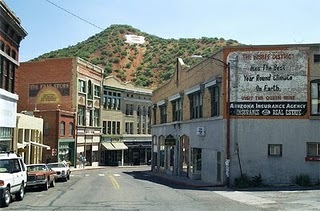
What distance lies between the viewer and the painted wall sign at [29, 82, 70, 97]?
212 ft

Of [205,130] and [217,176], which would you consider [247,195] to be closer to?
[217,176]

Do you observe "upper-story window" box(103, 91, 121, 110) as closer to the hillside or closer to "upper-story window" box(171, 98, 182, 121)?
"upper-story window" box(171, 98, 182, 121)

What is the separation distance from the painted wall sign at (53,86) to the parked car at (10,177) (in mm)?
42624

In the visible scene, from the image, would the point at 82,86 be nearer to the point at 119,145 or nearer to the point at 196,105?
the point at 119,145

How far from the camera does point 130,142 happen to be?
7938 cm

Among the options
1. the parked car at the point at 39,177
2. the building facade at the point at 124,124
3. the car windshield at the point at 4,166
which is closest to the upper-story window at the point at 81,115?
the building facade at the point at 124,124

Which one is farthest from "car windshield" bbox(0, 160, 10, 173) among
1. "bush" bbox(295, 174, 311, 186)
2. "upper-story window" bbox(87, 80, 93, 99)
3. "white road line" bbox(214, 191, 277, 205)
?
"upper-story window" bbox(87, 80, 93, 99)

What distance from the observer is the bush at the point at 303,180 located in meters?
28.2

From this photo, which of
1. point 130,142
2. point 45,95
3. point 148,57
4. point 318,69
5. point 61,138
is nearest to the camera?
point 318,69

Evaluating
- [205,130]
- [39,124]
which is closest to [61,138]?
[39,124]

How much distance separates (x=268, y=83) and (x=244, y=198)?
9.53 m

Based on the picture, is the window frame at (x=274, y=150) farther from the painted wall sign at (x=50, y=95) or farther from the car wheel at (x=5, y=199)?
the painted wall sign at (x=50, y=95)

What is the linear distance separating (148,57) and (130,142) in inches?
2324

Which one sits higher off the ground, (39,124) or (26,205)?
(39,124)
